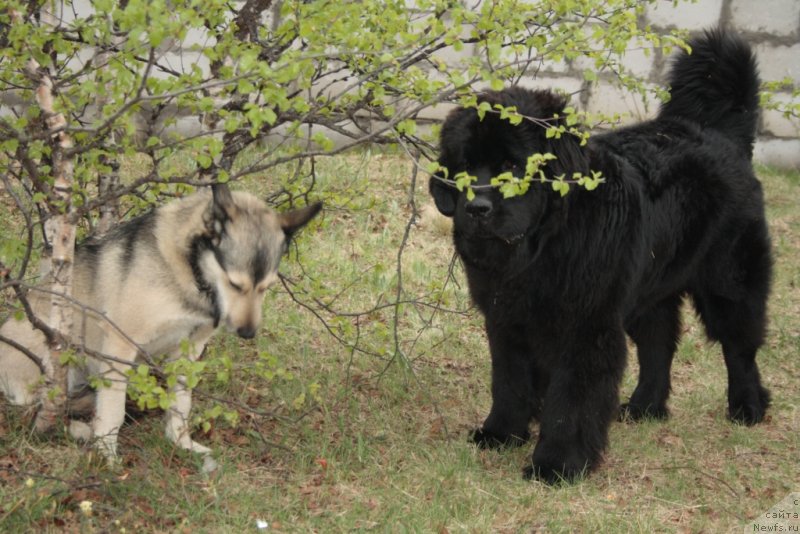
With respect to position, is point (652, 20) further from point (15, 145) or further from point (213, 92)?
point (15, 145)

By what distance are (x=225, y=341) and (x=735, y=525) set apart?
2763 millimetres

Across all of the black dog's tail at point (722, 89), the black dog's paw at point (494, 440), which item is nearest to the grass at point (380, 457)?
the black dog's paw at point (494, 440)

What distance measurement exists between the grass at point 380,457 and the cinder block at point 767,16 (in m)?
3.77

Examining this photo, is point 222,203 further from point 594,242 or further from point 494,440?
point 494,440

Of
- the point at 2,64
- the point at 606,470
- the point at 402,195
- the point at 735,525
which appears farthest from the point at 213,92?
the point at 402,195

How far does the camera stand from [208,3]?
110 inches

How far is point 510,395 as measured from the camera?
4453mm

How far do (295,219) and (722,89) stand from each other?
2490 millimetres

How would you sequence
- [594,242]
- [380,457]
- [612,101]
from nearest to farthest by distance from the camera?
[594,242]
[380,457]
[612,101]

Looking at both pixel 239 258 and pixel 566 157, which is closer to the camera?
pixel 239 258

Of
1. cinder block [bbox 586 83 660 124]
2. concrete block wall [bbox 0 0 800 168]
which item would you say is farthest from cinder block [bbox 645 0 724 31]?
cinder block [bbox 586 83 660 124]

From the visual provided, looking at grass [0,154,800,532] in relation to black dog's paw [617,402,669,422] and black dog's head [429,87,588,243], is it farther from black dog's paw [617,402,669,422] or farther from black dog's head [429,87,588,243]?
black dog's head [429,87,588,243]

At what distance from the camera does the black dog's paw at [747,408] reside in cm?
508

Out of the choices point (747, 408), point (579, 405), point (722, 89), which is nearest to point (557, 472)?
point (579, 405)
